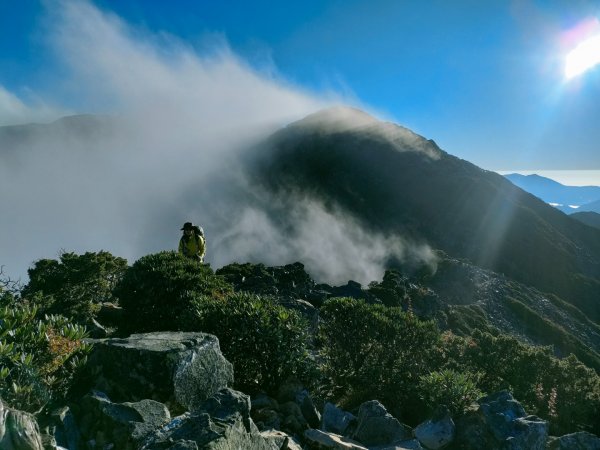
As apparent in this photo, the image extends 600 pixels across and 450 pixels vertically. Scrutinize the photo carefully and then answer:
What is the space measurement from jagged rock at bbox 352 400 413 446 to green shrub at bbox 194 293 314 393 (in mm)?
1542

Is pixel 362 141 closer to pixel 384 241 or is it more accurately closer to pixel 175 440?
pixel 384 241

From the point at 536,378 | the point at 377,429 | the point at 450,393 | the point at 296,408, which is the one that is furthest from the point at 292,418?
the point at 536,378

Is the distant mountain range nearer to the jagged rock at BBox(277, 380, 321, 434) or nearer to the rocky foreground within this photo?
the rocky foreground

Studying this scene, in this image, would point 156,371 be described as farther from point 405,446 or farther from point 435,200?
point 435,200

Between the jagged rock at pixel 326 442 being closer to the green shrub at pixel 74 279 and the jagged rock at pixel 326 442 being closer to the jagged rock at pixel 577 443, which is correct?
the jagged rock at pixel 577 443

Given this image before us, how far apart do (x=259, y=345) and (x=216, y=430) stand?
394 centimetres

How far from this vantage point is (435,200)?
131m

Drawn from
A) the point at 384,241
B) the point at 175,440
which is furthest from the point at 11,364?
the point at 384,241

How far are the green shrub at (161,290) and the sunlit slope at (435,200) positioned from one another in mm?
104892

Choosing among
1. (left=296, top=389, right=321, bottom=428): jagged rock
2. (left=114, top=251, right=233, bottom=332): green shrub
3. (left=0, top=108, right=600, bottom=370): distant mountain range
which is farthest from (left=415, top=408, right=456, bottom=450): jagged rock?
(left=0, top=108, right=600, bottom=370): distant mountain range

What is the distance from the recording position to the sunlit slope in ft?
361

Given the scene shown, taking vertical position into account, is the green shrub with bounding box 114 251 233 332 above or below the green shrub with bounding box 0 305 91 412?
above

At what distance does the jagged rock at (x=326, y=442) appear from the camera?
651 cm

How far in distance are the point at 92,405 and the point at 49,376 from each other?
0.95 m
